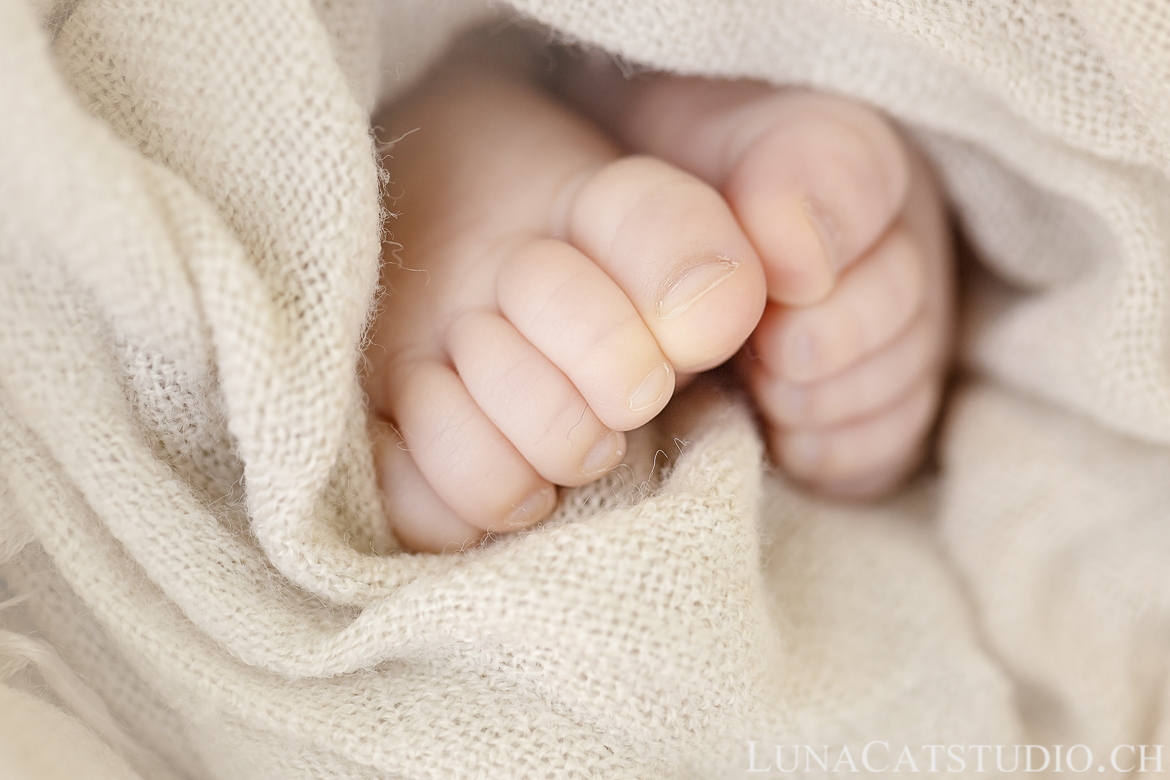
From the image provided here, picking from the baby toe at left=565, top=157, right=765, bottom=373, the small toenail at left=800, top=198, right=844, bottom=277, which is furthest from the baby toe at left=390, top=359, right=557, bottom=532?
the small toenail at left=800, top=198, right=844, bottom=277

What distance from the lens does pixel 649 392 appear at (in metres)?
0.47

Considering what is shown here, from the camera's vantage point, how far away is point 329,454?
0.43m

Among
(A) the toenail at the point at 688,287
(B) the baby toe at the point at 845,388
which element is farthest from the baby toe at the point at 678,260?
(B) the baby toe at the point at 845,388

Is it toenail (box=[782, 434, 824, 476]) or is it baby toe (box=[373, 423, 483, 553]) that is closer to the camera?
baby toe (box=[373, 423, 483, 553])

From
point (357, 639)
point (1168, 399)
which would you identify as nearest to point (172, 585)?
point (357, 639)

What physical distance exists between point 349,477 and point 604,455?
0.14 metres

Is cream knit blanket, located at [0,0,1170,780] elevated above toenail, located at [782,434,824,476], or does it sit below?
above

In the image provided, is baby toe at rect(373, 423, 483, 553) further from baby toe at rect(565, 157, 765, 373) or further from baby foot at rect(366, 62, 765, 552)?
baby toe at rect(565, 157, 765, 373)

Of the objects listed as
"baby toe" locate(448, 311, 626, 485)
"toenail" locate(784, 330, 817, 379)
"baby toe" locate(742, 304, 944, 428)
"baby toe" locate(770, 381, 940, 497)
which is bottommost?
"baby toe" locate(770, 381, 940, 497)

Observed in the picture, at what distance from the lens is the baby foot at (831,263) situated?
0.55 meters

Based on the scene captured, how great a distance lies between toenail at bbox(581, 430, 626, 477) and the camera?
1.62 ft

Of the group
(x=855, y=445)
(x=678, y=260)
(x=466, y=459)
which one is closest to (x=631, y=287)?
(x=678, y=260)

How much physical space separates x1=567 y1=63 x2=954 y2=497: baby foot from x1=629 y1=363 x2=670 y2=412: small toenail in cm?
13

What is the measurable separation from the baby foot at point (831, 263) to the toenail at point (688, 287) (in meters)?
0.08
